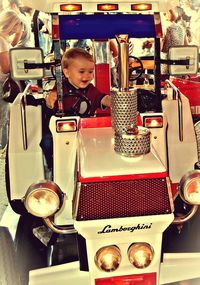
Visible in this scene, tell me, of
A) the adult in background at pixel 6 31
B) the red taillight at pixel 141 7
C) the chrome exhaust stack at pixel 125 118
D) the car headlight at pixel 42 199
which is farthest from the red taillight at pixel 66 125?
the adult in background at pixel 6 31

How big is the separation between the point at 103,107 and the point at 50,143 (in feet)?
1.58

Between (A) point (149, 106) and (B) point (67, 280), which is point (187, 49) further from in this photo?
(B) point (67, 280)

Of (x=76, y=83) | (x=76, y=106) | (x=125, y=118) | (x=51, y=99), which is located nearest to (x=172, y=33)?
(x=76, y=83)

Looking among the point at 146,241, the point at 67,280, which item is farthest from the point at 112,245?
the point at 67,280

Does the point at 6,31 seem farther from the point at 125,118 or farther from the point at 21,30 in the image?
the point at 125,118

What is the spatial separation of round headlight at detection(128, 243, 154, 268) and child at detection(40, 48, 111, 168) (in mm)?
1328

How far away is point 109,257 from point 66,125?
1.07m

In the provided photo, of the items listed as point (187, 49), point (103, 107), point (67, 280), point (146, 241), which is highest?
point (187, 49)

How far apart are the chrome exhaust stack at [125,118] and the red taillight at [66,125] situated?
616 mm

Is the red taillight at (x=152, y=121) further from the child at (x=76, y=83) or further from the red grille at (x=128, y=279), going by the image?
the red grille at (x=128, y=279)

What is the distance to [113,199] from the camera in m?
1.86

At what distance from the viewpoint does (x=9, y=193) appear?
3.29m

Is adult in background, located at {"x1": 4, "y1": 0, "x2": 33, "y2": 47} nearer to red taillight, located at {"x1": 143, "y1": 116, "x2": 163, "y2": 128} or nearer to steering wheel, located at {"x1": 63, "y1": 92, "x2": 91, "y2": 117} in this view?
steering wheel, located at {"x1": 63, "y1": 92, "x2": 91, "y2": 117}

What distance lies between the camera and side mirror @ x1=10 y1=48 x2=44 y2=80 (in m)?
2.50
